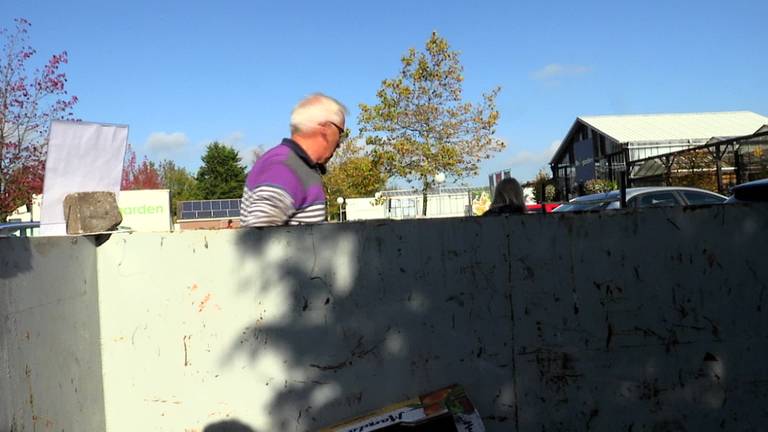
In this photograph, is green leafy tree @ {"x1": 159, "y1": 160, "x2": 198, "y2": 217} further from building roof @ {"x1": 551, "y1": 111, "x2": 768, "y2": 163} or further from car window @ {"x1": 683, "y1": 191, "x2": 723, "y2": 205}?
car window @ {"x1": 683, "y1": 191, "x2": 723, "y2": 205}

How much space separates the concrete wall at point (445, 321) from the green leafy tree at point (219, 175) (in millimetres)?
68039

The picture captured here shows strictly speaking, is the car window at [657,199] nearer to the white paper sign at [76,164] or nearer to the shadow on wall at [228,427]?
the shadow on wall at [228,427]

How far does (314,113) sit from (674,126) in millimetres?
42872

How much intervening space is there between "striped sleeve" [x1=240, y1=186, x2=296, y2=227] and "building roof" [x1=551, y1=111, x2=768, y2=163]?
117 feet

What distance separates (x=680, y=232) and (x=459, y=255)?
3.94 feet

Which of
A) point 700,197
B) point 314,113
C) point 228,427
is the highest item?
point 314,113

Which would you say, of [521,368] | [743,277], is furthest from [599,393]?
[743,277]

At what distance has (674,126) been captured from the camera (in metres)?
40.6

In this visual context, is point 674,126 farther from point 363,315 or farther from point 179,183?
point 179,183

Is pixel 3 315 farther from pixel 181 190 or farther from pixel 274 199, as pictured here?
pixel 181 190

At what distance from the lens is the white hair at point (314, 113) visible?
310 cm

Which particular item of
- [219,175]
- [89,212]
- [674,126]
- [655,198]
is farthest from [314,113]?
[219,175]

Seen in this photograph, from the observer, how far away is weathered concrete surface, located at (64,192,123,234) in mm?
2730

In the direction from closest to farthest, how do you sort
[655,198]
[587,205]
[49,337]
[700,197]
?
[49,337]
[587,205]
[655,198]
[700,197]
